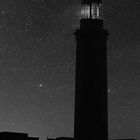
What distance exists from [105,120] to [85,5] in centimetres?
1506

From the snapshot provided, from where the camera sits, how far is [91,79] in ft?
165

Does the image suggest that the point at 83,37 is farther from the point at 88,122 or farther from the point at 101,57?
the point at 88,122

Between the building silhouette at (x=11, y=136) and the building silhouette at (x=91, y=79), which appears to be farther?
the building silhouette at (x=91, y=79)

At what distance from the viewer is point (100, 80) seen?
50.2 meters

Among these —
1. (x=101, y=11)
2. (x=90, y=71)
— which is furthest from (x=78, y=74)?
(x=101, y=11)

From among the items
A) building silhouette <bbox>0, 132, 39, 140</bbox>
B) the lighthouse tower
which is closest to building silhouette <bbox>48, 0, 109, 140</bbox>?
the lighthouse tower

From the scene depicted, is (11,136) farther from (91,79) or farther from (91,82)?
(91,79)

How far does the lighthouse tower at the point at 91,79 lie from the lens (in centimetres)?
4909

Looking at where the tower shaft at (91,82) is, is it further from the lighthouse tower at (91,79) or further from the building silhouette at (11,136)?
the building silhouette at (11,136)

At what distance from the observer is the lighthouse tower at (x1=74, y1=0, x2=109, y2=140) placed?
161 ft

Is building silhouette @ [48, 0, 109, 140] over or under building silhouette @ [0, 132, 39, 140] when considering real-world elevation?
over

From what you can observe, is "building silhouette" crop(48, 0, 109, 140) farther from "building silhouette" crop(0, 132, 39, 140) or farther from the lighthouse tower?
"building silhouette" crop(0, 132, 39, 140)

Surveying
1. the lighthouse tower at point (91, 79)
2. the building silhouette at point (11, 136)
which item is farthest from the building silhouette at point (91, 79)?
the building silhouette at point (11, 136)

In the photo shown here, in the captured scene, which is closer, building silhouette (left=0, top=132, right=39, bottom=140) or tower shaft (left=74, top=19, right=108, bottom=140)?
building silhouette (left=0, top=132, right=39, bottom=140)
